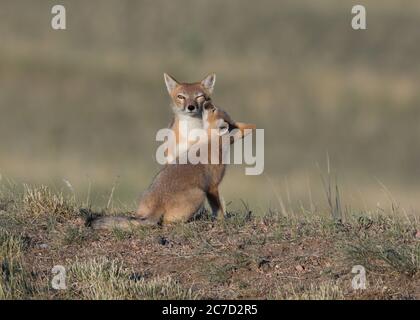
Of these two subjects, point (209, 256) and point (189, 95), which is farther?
point (189, 95)

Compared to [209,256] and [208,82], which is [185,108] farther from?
[209,256]

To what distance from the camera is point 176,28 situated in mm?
31688

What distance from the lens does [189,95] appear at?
37.2 ft

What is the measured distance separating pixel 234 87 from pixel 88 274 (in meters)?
18.5

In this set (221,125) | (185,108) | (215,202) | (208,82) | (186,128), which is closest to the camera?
(215,202)

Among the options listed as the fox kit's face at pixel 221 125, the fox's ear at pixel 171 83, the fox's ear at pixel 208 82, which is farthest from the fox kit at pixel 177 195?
the fox's ear at pixel 171 83

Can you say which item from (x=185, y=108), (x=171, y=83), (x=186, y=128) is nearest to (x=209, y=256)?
(x=186, y=128)

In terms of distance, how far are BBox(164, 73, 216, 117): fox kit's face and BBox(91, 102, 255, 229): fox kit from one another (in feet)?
3.66

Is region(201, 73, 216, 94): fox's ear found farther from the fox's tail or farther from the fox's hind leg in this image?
the fox's tail

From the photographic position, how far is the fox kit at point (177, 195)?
910 centimetres

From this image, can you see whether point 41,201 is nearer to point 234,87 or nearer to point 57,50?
point 234,87

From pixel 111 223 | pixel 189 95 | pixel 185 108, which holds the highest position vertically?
pixel 189 95

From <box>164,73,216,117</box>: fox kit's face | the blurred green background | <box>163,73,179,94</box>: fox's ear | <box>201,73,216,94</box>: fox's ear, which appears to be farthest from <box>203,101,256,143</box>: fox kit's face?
the blurred green background

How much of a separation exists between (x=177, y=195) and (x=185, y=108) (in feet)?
6.77
